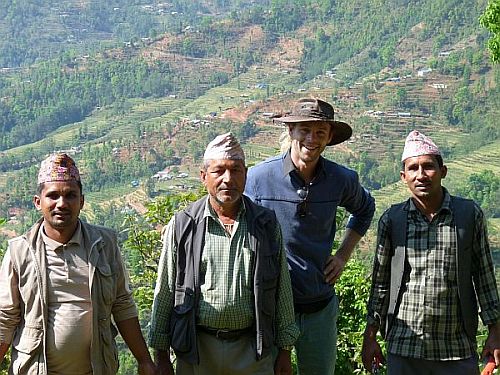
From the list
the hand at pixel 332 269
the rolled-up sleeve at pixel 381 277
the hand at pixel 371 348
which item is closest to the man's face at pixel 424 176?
the rolled-up sleeve at pixel 381 277

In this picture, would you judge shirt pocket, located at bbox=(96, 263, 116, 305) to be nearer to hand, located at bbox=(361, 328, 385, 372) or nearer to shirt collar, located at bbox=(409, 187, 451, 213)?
hand, located at bbox=(361, 328, 385, 372)

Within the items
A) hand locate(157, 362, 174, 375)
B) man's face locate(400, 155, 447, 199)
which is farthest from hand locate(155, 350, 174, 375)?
man's face locate(400, 155, 447, 199)

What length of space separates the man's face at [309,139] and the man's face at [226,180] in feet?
1.30

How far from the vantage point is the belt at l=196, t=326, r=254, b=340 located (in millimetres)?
3041

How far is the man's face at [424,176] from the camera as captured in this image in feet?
10.4

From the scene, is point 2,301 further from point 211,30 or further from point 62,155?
point 211,30

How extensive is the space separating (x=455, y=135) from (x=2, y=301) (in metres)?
78.3

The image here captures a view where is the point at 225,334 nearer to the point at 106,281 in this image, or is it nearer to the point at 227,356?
the point at 227,356

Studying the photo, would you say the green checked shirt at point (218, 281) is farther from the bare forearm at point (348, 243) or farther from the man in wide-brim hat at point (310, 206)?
the bare forearm at point (348, 243)

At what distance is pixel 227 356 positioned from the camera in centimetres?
305

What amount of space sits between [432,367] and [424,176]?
2.49 ft

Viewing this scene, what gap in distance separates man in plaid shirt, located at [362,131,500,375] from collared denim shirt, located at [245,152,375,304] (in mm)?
Answer: 297

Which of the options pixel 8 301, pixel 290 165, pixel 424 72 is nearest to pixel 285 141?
pixel 290 165

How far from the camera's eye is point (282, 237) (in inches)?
124
